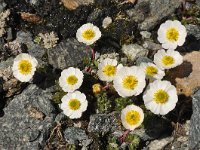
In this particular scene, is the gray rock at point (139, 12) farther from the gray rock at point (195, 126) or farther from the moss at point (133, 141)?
the moss at point (133, 141)

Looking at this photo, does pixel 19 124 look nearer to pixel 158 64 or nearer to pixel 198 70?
pixel 158 64

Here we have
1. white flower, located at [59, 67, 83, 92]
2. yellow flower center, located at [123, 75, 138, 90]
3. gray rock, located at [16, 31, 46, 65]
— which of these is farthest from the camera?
gray rock, located at [16, 31, 46, 65]

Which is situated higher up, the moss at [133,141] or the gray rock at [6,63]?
the gray rock at [6,63]

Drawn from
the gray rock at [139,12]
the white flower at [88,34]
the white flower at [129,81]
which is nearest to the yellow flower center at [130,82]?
the white flower at [129,81]

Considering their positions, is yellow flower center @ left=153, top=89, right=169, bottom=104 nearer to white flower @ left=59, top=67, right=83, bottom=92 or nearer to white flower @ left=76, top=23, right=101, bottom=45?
white flower @ left=59, top=67, right=83, bottom=92

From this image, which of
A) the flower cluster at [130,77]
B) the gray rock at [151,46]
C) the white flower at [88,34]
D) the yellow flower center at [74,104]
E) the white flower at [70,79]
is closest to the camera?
the flower cluster at [130,77]

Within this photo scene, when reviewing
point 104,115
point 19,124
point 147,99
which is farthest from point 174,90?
point 19,124

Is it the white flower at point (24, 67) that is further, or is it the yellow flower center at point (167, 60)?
the white flower at point (24, 67)

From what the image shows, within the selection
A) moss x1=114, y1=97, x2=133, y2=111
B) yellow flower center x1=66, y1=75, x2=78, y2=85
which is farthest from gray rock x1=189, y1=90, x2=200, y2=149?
yellow flower center x1=66, y1=75, x2=78, y2=85
